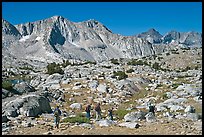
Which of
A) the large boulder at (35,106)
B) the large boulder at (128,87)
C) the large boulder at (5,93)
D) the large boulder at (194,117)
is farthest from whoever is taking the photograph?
the large boulder at (128,87)

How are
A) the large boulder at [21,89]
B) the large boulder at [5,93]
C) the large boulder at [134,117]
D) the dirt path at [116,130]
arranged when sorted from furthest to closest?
the large boulder at [21,89] < the large boulder at [5,93] < the large boulder at [134,117] < the dirt path at [116,130]

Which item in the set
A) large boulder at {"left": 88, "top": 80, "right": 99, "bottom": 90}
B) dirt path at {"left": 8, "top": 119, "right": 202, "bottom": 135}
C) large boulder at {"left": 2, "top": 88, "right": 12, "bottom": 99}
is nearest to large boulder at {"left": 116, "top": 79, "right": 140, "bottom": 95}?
large boulder at {"left": 88, "top": 80, "right": 99, "bottom": 90}

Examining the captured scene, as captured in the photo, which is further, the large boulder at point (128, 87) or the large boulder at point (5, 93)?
the large boulder at point (128, 87)

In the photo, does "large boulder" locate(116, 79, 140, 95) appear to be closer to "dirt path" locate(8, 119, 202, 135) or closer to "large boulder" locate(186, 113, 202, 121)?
"large boulder" locate(186, 113, 202, 121)

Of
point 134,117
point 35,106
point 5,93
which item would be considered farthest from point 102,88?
point 134,117

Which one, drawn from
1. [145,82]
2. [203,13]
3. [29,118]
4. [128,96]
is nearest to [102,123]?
[29,118]

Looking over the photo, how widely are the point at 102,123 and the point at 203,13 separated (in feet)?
29.4

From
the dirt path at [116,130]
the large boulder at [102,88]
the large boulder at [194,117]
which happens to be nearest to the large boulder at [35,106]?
the dirt path at [116,130]

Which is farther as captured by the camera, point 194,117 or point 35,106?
point 35,106

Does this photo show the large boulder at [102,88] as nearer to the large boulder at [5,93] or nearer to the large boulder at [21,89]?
the large boulder at [21,89]

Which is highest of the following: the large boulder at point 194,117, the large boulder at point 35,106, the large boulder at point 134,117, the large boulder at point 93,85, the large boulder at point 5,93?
the large boulder at point 93,85

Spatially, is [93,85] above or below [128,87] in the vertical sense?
above

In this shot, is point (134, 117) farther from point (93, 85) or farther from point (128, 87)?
point (93, 85)

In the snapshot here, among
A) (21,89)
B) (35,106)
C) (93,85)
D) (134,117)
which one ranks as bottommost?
(134,117)
